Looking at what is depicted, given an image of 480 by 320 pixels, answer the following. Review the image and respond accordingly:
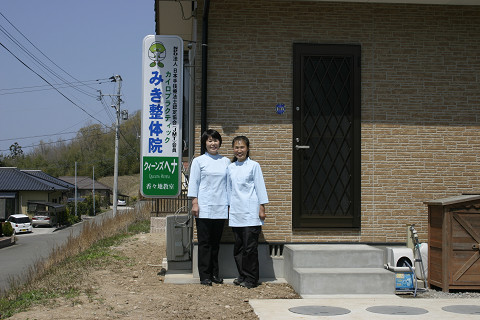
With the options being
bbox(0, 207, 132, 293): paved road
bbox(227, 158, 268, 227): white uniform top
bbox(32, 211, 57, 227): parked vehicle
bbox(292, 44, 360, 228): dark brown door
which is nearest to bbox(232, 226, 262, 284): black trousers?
bbox(227, 158, 268, 227): white uniform top

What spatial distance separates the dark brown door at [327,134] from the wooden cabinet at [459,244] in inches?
49.1

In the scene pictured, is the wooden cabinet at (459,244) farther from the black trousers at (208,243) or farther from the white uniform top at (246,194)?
the black trousers at (208,243)

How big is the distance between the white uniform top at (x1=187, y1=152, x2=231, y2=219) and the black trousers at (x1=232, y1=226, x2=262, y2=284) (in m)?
0.36

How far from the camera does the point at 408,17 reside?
8.68 m

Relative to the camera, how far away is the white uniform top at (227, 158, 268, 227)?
7602 mm

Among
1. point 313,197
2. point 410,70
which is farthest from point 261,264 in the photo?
point 410,70

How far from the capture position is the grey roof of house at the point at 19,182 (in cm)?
6431

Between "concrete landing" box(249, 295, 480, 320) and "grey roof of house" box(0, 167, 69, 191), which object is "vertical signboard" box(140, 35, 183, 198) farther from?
"grey roof of house" box(0, 167, 69, 191)

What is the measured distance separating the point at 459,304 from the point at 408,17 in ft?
13.8

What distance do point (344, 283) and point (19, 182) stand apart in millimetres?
63748

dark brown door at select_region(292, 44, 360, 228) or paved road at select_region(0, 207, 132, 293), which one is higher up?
dark brown door at select_region(292, 44, 360, 228)

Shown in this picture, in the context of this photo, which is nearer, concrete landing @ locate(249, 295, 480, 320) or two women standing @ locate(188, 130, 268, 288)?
concrete landing @ locate(249, 295, 480, 320)

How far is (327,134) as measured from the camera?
27.9ft

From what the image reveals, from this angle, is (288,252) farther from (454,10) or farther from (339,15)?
(454,10)
